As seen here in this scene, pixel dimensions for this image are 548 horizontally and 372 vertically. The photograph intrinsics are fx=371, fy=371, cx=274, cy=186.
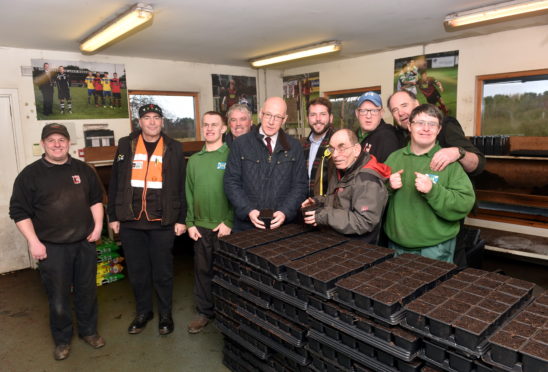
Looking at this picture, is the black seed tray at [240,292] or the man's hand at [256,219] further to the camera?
the man's hand at [256,219]

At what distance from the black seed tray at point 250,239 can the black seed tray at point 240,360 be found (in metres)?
0.63

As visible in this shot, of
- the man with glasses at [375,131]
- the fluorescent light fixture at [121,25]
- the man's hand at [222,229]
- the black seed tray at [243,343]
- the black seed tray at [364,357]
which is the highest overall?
the fluorescent light fixture at [121,25]

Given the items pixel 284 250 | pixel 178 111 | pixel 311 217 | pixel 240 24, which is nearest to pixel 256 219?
pixel 311 217

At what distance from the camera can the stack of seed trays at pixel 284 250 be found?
1804 mm

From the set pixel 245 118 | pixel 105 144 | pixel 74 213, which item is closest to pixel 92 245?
pixel 74 213

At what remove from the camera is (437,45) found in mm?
5027

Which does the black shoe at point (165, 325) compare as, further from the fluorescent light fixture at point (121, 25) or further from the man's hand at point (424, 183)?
the fluorescent light fixture at point (121, 25)

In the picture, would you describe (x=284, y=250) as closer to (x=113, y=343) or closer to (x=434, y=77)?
(x=113, y=343)

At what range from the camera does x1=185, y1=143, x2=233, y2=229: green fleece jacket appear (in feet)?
9.46

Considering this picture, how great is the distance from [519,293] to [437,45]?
4.48 metres

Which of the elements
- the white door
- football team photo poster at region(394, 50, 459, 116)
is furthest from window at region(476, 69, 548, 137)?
the white door

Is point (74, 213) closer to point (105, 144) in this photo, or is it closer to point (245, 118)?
point (245, 118)

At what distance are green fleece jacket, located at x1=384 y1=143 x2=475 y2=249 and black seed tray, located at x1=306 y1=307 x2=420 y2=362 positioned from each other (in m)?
0.85

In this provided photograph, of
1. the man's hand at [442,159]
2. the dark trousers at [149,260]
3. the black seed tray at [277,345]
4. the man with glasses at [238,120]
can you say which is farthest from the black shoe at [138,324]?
the man's hand at [442,159]
